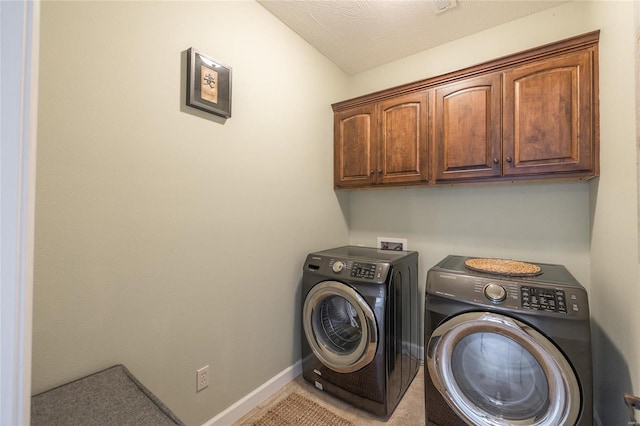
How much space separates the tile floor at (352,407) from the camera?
158cm

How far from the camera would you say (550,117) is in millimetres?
1507

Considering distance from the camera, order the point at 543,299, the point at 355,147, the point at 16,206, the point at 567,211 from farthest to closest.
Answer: the point at 355,147 < the point at 567,211 < the point at 543,299 < the point at 16,206

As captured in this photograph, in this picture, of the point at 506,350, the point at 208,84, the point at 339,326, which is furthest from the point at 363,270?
the point at 208,84

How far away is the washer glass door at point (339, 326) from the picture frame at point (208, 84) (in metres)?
1.28

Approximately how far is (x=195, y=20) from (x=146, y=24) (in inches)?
10.6

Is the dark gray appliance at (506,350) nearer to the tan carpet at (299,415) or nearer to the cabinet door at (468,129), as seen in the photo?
the tan carpet at (299,415)

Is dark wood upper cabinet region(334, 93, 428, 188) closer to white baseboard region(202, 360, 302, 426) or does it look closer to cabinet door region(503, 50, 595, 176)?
cabinet door region(503, 50, 595, 176)

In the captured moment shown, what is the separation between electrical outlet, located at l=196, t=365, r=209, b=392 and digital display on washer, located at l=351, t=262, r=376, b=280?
984 mm

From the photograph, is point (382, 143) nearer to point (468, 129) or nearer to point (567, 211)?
point (468, 129)

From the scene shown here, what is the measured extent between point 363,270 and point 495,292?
689mm

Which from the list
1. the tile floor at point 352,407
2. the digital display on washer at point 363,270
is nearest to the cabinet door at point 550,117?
the digital display on washer at point 363,270

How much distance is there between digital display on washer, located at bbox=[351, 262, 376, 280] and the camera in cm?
161

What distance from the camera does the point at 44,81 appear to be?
0.94 m

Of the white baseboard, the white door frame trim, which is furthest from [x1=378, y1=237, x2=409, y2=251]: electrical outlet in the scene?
the white door frame trim
